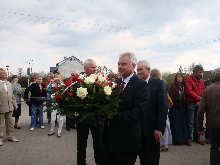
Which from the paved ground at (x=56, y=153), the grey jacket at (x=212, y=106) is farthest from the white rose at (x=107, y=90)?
the paved ground at (x=56, y=153)

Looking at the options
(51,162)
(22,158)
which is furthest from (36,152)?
(51,162)

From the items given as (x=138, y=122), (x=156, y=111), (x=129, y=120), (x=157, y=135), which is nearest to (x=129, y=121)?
(x=129, y=120)

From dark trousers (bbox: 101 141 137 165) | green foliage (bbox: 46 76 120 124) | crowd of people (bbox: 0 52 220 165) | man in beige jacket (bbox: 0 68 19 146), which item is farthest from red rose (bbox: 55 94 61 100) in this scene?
man in beige jacket (bbox: 0 68 19 146)

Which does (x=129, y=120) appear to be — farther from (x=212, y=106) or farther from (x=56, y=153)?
(x=56, y=153)

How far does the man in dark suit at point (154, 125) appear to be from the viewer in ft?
12.7

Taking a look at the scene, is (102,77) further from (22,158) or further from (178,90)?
(178,90)

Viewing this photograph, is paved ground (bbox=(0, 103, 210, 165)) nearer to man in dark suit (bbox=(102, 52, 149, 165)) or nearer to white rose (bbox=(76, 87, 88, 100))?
man in dark suit (bbox=(102, 52, 149, 165))

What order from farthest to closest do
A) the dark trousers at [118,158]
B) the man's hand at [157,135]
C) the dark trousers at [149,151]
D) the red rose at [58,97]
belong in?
the dark trousers at [149,151]
the man's hand at [157,135]
the dark trousers at [118,158]
the red rose at [58,97]

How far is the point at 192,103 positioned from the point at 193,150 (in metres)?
1.38

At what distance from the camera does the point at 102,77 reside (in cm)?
341

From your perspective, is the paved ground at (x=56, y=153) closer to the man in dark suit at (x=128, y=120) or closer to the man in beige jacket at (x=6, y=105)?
the man in beige jacket at (x=6, y=105)

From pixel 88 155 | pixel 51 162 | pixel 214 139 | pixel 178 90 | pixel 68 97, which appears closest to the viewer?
pixel 68 97

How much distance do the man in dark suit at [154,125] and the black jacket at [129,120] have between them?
25.4 inches

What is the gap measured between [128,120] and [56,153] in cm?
379
